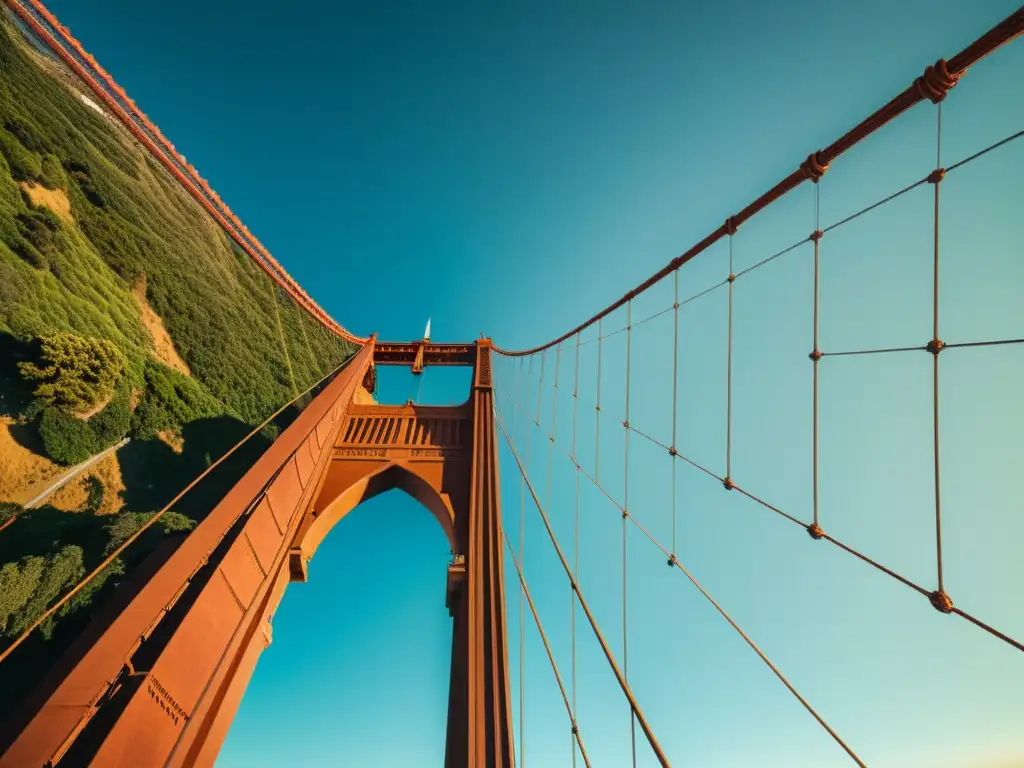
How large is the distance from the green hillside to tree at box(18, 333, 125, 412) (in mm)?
39

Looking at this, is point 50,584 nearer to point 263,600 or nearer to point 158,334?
point 263,600

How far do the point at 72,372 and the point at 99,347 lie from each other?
1251 mm

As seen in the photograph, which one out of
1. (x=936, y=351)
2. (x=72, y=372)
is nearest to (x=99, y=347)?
(x=72, y=372)

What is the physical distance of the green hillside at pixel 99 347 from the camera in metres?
12.0

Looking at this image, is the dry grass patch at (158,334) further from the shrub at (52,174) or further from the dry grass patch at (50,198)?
the shrub at (52,174)

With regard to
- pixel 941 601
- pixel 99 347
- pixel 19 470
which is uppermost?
pixel 99 347

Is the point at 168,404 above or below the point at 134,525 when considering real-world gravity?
above

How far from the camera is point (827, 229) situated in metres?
3.81

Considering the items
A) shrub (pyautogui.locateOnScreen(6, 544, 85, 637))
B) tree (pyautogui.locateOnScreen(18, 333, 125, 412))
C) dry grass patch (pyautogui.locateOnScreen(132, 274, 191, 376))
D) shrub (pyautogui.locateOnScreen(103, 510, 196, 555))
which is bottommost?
shrub (pyautogui.locateOnScreen(6, 544, 85, 637))

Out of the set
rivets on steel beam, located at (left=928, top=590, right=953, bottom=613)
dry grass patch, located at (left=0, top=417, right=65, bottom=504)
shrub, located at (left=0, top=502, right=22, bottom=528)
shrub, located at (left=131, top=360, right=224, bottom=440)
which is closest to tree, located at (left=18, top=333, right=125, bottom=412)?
dry grass patch, located at (left=0, top=417, right=65, bottom=504)

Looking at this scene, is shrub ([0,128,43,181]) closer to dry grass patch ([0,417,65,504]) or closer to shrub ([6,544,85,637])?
dry grass patch ([0,417,65,504])

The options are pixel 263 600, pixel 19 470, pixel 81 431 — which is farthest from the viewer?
pixel 81 431

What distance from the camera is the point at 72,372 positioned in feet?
44.1

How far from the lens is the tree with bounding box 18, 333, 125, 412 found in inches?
513
